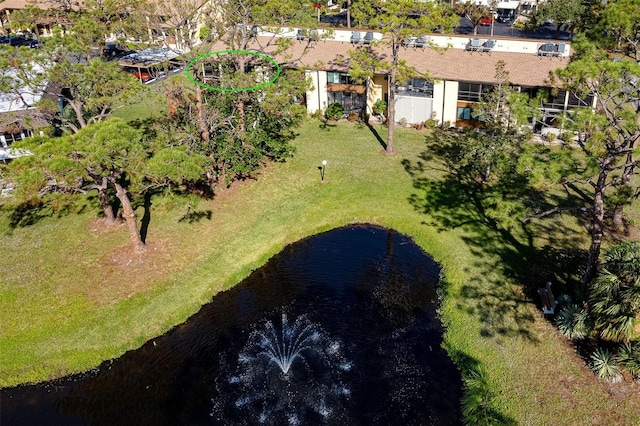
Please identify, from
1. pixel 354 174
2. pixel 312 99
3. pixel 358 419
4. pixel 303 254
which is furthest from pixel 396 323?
pixel 312 99

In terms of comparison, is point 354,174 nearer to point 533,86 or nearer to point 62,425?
point 533,86

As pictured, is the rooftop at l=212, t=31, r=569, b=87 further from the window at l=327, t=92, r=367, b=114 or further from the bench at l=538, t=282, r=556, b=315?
the bench at l=538, t=282, r=556, b=315

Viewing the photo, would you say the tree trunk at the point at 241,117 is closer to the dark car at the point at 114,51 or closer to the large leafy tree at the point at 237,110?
the large leafy tree at the point at 237,110

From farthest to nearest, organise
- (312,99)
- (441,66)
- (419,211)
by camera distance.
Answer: (312,99) → (441,66) → (419,211)

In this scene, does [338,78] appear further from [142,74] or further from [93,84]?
[142,74]

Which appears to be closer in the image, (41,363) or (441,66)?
(41,363)

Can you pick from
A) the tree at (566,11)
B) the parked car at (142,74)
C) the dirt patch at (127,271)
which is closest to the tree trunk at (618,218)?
Answer: the dirt patch at (127,271)

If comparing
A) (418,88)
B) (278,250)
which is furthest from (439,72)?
(278,250)
